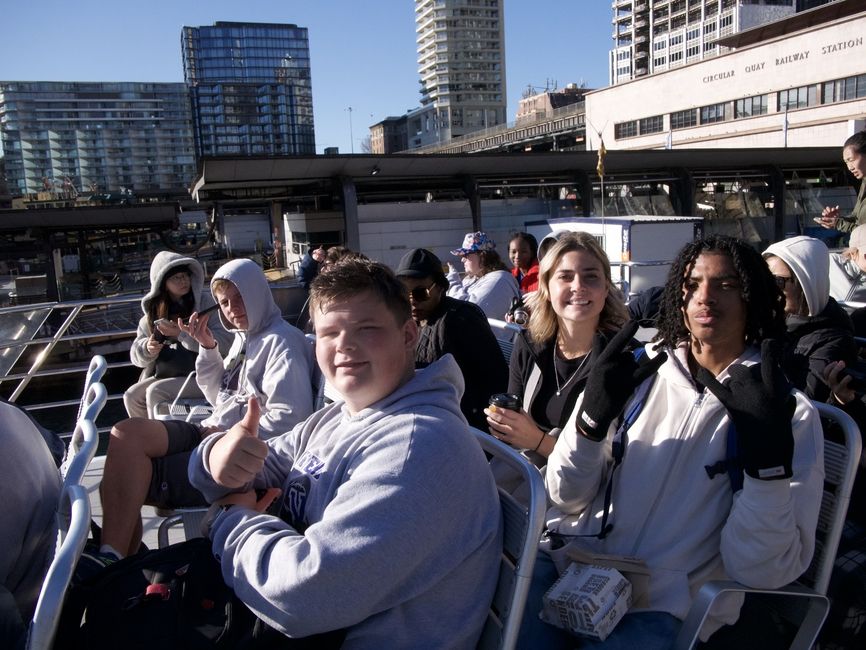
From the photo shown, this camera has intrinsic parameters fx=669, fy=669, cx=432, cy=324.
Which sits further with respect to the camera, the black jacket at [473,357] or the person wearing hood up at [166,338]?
the person wearing hood up at [166,338]

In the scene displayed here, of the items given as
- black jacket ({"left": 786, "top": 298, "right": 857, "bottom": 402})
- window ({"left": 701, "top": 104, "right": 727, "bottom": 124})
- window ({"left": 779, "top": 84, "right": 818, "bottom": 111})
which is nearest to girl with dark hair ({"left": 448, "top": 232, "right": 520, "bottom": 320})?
black jacket ({"left": 786, "top": 298, "right": 857, "bottom": 402})

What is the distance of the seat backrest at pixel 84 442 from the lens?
175 centimetres

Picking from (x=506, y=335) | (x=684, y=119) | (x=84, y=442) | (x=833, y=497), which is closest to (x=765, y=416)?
(x=833, y=497)

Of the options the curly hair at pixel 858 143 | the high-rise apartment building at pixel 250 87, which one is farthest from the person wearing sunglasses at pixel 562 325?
the high-rise apartment building at pixel 250 87

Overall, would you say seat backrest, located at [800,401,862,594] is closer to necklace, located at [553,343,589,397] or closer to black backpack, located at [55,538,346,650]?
necklace, located at [553,343,589,397]

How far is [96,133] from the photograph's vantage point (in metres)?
144

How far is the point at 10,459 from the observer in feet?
5.40

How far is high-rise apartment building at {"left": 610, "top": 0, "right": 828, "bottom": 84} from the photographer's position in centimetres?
9025

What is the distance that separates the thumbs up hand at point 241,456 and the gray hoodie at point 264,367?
129cm

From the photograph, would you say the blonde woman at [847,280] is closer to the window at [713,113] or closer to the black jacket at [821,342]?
the black jacket at [821,342]

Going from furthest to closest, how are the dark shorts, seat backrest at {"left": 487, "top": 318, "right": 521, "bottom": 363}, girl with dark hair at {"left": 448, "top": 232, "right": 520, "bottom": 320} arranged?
girl with dark hair at {"left": 448, "top": 232, "right": 520, "bottom": 320} → seat backrest at {"left": 487, "top": 318, "right": 521, "bottom": 363} → the dark shorts

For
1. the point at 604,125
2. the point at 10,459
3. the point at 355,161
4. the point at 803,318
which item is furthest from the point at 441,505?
the point at 604,125

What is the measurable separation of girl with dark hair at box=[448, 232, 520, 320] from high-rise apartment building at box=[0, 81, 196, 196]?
475ft

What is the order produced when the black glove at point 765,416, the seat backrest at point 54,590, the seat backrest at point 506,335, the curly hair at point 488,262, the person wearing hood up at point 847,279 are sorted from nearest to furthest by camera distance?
the seat backrest at point 54,590 → the black glove at point 765,416 → the seat backrest at point 506,335 → the person wearing hood up at point 847,279 → the curly hair at point 488,262
